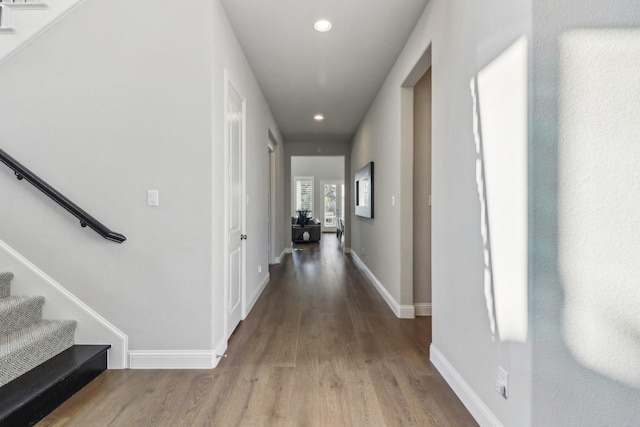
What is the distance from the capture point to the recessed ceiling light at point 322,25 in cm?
265

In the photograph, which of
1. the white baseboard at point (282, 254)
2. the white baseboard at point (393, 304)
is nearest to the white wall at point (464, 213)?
the white baseboard at point (393, 304)

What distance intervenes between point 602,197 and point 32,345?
2.85m

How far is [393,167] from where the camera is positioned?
11.5 ft

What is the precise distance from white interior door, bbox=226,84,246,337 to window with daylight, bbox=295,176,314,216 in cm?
1036

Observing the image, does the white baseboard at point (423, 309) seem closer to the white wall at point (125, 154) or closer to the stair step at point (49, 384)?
the white wall at point (125, 154)

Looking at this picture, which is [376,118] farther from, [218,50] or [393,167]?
[218,50]

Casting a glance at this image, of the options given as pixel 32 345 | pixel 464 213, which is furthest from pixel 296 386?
pixel 32 345

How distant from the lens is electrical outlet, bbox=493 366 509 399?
55.4 inches

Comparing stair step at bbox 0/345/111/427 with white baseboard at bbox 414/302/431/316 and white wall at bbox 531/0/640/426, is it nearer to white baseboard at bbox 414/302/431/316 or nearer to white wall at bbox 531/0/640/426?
white wall at bbox 531/0/640/426

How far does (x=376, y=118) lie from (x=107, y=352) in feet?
12.6

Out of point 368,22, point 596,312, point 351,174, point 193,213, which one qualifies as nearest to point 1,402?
point 193,213

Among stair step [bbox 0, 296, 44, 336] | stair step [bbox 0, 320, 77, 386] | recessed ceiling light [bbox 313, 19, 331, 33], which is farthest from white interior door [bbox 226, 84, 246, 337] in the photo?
stair step [bbox 0, 296, 44, 336]

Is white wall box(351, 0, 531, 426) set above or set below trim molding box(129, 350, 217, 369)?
above

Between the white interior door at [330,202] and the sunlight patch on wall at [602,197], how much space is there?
1232 centimetres
